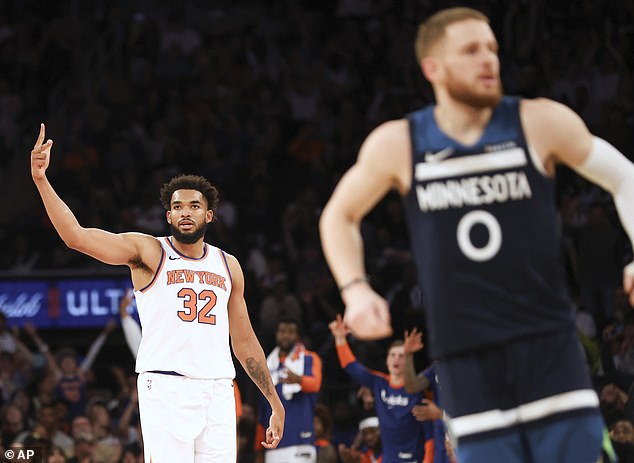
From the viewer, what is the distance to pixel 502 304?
422cm

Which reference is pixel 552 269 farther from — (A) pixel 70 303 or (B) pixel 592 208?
(A) pixel 70 303

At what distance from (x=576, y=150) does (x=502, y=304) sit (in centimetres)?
63

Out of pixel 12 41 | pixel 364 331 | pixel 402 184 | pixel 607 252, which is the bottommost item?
pixel 364 331

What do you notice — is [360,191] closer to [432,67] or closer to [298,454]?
[432,67]

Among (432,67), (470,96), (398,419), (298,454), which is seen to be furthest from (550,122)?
(298,454)

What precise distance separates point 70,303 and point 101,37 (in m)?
6.23

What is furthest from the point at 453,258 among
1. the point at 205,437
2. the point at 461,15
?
the point at 205,437

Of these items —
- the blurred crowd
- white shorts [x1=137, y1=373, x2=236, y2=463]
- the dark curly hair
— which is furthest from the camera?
the blurred crowd

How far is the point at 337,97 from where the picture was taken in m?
17.5

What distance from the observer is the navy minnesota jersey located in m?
4.22

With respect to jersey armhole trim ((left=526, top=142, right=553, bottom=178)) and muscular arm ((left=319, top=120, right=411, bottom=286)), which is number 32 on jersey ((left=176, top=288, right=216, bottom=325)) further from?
jersey armhole trim ((left=526, top=142, right=553, bottom=178))

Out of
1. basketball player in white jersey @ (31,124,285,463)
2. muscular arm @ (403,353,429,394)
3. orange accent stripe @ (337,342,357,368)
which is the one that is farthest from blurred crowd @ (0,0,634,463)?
basketball player in white jersey @ (31,124,285,463)

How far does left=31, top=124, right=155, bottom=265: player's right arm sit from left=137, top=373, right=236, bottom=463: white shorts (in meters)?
0.79

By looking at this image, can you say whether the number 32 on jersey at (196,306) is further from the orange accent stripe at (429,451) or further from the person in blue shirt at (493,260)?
the orange accent stripe at (429,451)
